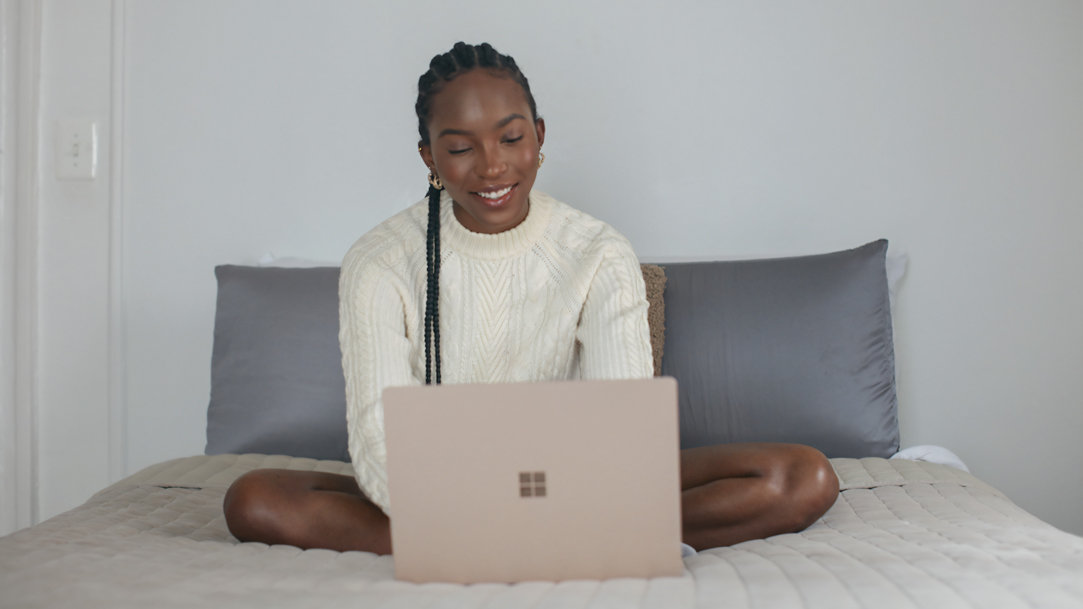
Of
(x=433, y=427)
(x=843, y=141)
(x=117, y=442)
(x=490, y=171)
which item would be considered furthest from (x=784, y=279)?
(x=117, y=442)

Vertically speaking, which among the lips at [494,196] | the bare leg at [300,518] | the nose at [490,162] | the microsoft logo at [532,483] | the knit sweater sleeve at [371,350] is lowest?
the bare leg at [300,518]

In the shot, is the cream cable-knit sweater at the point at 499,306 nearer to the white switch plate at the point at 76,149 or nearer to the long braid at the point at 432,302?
the long braid at the point at 432,302

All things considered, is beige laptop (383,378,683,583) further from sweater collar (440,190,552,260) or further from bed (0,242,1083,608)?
sweater collar (440,190,552,260)

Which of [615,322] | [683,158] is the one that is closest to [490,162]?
[615,322]

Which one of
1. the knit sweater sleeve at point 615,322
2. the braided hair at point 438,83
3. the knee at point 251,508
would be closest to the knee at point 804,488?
the knit sweater sleeve at point 615,322

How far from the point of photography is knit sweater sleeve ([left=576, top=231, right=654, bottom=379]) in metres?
1.26

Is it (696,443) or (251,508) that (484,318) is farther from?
(696,443)

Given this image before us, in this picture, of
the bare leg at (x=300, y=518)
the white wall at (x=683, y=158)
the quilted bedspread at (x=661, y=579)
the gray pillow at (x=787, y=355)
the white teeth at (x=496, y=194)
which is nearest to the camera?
the quilted bedspread at (x=661, y=579)

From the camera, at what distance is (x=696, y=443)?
166cm

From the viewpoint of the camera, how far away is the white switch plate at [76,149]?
221 centimetres

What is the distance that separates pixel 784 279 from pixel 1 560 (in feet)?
4.32

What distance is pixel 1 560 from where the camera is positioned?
0.99 metres

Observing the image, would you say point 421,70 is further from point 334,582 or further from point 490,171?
point 334,582

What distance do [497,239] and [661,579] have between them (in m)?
Result: 0.66
